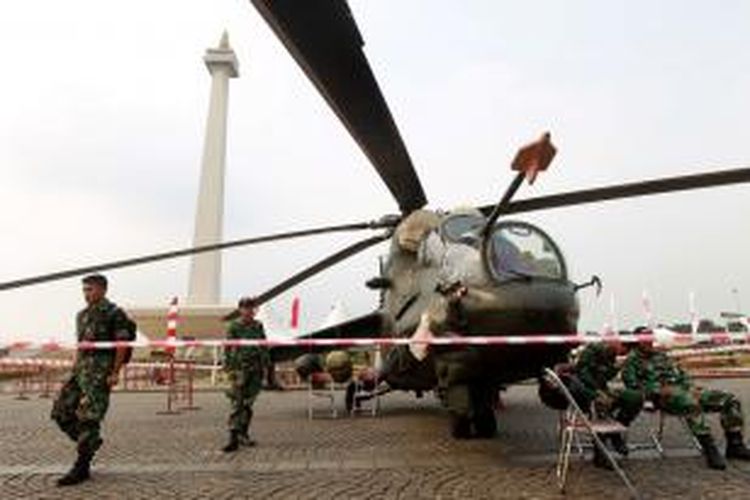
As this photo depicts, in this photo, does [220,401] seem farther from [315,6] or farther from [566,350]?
[315,6]

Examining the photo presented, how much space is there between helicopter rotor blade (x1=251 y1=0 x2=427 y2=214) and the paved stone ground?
9.47 feet

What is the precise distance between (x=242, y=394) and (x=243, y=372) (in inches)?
10.0

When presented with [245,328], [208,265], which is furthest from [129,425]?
[208,265]

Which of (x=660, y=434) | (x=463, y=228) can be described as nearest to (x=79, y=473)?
(x=463, y=228)

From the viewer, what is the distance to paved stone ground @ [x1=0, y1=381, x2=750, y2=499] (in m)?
6.51

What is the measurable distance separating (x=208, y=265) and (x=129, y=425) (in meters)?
50.8

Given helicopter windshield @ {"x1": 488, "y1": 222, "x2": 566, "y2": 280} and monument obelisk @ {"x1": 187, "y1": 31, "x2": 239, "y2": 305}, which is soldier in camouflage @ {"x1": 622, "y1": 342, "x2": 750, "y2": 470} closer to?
helicopter windshield @ {"x1": 488, "y1": 222, "x2": 566, "y2": 280}

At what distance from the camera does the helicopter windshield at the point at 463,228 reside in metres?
8.35

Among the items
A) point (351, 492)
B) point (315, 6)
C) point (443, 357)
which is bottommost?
point (351, 492)

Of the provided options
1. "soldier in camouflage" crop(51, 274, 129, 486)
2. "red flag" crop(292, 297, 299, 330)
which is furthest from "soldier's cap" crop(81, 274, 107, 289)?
"red flag" crop(292, 297, 299, 330)

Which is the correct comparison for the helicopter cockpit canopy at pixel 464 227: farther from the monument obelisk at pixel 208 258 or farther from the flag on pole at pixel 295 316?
the monument obelisk at pixel 208 258

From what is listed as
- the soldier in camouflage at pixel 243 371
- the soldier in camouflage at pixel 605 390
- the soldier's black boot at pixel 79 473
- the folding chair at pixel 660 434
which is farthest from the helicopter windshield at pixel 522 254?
the soldier's black boot at pixel 79 473

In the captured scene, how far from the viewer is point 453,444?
9211 millimetres

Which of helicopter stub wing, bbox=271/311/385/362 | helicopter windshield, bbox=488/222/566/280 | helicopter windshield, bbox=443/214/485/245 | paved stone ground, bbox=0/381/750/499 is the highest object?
helicopter windshield, bbox=443/214/485/245
